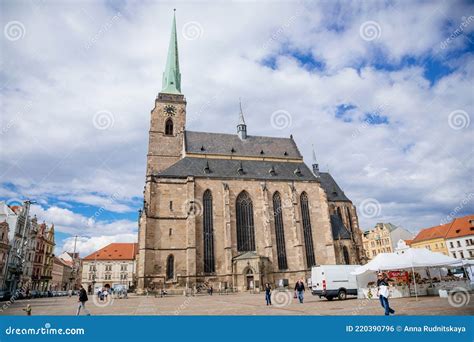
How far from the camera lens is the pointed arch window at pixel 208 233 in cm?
3225

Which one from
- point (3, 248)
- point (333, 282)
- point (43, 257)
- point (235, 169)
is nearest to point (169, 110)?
point (235, 169)

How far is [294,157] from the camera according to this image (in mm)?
45562

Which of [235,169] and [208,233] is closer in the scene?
[208,233]

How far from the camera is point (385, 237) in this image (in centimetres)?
6312

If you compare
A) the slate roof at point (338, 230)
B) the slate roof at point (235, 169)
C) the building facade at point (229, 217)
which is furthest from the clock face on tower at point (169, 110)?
the slate roof at point (338, 230)

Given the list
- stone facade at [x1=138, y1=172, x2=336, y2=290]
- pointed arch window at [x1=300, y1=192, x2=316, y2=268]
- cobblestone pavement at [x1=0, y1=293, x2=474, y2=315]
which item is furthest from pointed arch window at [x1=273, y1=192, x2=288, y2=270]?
cobblestone pavement at [x1=0, y1=293, x2=474, y2=315]

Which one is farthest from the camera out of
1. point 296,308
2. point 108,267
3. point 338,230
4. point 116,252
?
point 116,252

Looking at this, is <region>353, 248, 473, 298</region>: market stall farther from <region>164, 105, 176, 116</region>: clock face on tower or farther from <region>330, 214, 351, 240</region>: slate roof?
<region>164, 105, 176, 116</region>: clock face on tower

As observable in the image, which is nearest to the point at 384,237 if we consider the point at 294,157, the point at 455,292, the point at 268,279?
the point at 294,157

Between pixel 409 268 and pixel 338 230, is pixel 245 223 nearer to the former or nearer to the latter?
pixel 338 230

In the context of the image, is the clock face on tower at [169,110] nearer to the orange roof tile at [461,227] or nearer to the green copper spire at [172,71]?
the green copper spire at [172,71]

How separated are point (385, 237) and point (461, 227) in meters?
16.4
